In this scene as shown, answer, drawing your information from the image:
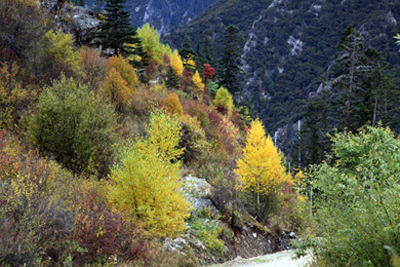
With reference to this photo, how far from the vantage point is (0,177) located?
30.5ft

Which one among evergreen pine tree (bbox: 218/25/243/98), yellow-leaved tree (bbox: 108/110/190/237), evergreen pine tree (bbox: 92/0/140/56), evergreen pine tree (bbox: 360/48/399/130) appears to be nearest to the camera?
yellow-leaved tree (bbox: 108/110/190/237)

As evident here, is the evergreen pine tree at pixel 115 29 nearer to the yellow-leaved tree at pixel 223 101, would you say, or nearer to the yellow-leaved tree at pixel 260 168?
the yellow-leaved tree at pixel 223 101

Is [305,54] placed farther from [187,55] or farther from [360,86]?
[360,86]

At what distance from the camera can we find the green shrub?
15758 millimetres

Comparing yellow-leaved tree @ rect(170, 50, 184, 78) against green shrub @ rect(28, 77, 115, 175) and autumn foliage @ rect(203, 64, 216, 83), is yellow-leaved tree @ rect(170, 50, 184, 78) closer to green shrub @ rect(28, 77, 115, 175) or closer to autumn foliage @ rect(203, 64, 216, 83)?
autumn foliage @ rect(203, 64, 216, 83)

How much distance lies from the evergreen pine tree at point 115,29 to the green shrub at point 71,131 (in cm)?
1887

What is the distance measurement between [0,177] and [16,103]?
10.7 metres

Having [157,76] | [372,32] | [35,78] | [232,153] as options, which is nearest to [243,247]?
[232,153]

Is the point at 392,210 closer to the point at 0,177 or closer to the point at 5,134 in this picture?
the point at 0,177

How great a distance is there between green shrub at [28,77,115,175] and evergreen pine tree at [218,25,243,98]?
40.1 metres

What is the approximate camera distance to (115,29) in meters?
34.4

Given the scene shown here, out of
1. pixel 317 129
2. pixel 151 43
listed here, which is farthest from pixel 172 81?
pixel 317 129

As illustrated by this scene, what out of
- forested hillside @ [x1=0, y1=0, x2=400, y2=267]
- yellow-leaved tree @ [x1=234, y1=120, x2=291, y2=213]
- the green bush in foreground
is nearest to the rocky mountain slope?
forested hillside @ [x1=0, y1=0, x2=400, y2=267]

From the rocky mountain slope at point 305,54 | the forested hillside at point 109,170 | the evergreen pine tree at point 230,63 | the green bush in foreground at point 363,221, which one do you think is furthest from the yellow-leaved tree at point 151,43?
the rocky mountain slope at point 305,54
